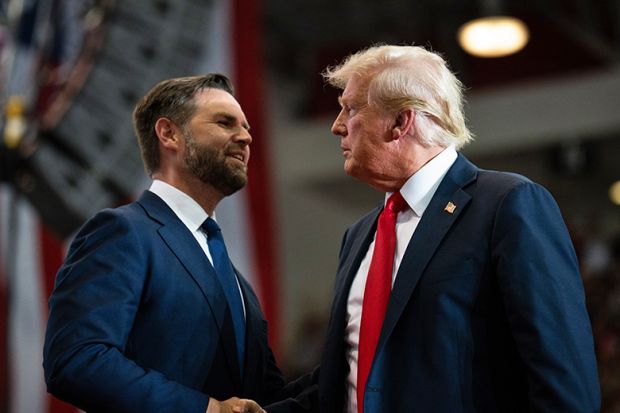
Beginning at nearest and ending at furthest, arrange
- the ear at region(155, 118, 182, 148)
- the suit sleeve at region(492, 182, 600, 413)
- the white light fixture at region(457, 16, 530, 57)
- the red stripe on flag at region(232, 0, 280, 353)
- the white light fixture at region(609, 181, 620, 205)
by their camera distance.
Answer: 1. the suit sleeve at region(492, 182, 600, 413)
2. the ear at region(155, 118, 182, 148)
3. the red stripe on flag at region(232, 0, 280, 353)
4. the white light fixture at region(457, 16, 530, 57)
5. the white light fixture at region(609, 181, 620, 205)

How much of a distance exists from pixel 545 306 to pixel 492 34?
5.47m

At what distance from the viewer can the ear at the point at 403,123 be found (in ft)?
7.11

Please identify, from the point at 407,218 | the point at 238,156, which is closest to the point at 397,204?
the point at 407,218

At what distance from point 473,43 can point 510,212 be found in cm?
549

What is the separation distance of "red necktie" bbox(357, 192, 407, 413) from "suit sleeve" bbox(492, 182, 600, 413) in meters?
0.25

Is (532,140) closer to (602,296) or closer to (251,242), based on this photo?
(602,296)

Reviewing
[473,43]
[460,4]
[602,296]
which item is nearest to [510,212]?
[602,296]

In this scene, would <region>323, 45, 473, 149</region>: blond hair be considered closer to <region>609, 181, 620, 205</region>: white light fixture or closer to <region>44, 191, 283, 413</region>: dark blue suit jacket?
<region>44, 191, 283, 413</region>: dark blue suit jacket

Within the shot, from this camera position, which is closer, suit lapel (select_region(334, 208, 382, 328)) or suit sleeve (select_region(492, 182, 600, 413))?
suit sleeve (select_region(492, 182, 600, 413))

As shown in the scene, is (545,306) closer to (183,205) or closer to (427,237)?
(427,237)

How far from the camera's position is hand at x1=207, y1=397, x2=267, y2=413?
2.02 m

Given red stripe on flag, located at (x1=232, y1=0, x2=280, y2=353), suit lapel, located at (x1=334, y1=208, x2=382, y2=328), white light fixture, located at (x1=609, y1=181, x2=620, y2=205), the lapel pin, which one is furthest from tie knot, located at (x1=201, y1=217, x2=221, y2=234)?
white light fixture, located at (x1=609, y1=181, x2=620, y2=205)

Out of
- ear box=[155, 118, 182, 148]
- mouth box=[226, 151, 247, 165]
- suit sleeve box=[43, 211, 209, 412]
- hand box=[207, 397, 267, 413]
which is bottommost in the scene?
hand box=[207, 397, 267, 413]

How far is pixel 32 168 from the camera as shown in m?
4.47
